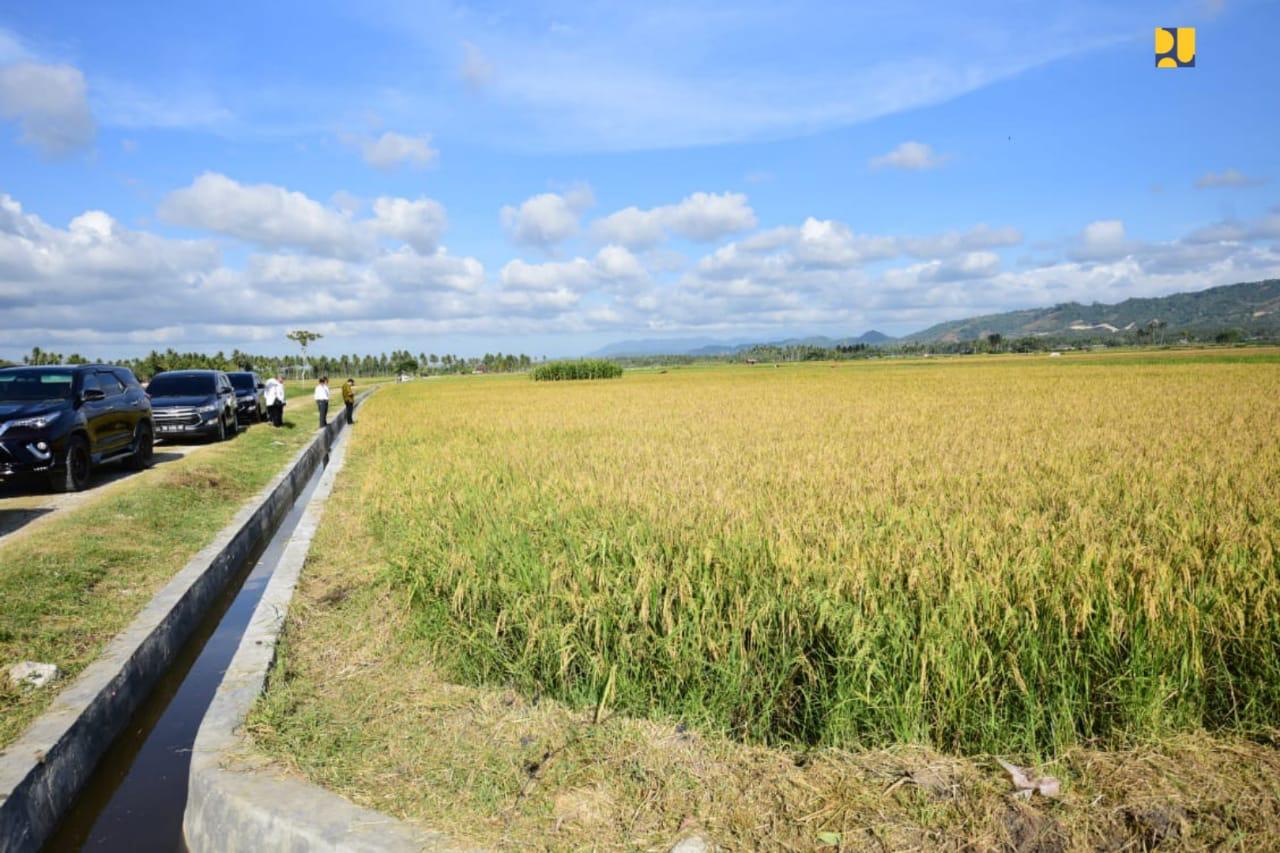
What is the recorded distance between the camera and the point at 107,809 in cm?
414

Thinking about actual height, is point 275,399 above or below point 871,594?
above

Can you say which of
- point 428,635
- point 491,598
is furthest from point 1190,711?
point 428,635

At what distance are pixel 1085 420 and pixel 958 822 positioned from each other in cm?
1522

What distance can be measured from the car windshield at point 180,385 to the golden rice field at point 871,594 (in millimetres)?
12421

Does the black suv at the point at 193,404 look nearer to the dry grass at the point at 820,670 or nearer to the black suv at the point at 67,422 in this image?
the black suv at the point at 67,422

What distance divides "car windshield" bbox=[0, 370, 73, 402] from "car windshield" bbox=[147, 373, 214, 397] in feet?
22.2

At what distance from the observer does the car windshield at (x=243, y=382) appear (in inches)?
1048

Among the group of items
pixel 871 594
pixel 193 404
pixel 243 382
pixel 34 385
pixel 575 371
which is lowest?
pixel 871 594

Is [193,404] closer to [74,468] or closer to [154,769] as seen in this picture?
[74,468]

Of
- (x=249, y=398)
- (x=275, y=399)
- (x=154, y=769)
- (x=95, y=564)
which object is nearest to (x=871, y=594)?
(x=154, y=769)

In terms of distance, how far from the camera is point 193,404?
1848cm

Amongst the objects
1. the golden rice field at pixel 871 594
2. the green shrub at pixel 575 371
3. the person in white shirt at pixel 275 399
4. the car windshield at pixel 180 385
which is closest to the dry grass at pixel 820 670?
the golden rice field at pixel 871 594

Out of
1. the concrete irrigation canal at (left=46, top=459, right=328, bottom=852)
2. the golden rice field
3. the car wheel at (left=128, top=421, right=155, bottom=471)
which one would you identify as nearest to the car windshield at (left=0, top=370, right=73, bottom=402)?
the car wheel at (left=128, top=421, right=155, bottom=471)

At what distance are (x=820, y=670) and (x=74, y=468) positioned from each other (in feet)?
39.5
